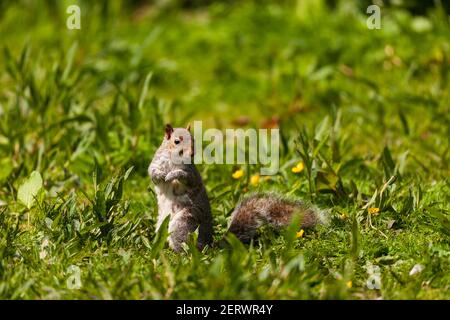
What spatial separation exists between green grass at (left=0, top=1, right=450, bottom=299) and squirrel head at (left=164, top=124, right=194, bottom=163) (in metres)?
0.29

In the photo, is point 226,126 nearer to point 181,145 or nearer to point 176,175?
point 181,145

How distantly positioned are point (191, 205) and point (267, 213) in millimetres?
372

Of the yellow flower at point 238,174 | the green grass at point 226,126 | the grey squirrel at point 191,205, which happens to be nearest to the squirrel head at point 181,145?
the grey squirrel at point 191,205

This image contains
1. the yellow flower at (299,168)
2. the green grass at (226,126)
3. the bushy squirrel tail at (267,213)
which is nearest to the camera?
the green grass at (226,126)

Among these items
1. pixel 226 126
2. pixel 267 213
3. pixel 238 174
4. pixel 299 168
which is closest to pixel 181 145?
pixel 267 213

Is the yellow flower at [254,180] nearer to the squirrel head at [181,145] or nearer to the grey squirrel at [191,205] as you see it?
the grey squirrel at [191,205]

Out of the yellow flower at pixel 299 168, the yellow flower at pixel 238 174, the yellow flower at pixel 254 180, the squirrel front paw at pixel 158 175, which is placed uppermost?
the squirrel front paw at pixel 158 175

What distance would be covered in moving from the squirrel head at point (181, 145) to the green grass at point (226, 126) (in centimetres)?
29

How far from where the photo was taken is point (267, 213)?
413 centimetres

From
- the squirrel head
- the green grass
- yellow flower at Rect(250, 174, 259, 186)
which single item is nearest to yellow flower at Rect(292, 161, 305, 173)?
the green grass

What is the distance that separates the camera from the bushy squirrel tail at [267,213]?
411 cm

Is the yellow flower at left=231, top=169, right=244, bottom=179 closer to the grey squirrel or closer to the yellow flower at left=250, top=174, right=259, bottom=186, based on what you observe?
the yellow flower at left=250, top=174, right=259, bottom=186
